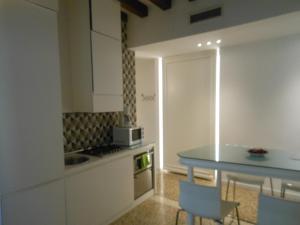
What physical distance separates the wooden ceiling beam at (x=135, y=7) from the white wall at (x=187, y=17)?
0.27ft

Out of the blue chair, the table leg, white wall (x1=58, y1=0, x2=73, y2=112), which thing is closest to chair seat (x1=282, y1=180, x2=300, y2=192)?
the blue chair

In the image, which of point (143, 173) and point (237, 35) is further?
point (143, 173)

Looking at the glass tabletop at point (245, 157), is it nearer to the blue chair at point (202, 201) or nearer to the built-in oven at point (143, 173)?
the blue chair at point (202, 201)

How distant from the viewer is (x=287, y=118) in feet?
10.2

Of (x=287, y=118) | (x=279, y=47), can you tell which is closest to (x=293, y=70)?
(x=279, y=47)

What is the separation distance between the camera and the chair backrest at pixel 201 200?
1521 mm

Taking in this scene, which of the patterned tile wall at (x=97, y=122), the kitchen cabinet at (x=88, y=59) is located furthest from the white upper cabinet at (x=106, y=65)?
the patterned tile wall at (x=97, y=122)

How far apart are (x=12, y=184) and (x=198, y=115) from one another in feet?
10.1

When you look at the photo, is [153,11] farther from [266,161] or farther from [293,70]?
[266,161]

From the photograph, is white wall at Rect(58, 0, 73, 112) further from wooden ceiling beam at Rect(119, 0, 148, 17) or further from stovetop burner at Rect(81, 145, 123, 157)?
wooden ceiling beam at Rect(119, 0, 148, 17)

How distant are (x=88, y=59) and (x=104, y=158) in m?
1.14

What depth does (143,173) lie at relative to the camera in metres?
3.10

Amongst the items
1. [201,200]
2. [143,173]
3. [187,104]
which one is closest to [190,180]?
[201,200]

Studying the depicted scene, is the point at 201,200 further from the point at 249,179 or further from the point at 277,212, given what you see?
the point at 249,179
